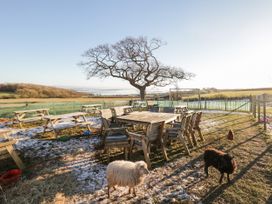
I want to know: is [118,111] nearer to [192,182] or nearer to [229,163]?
[192,182]

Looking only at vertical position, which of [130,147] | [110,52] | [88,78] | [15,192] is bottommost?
[15,192]

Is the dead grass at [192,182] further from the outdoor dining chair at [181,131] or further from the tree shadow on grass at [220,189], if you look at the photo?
the outdoor dining chair at [181,131]

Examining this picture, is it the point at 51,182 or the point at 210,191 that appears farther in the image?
the point at 51,182

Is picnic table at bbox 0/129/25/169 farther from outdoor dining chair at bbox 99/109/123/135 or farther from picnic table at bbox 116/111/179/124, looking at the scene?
picnic table at bbox 116/111/179/124

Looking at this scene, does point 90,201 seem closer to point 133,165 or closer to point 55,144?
point 133,165

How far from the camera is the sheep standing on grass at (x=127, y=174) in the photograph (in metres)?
3.57

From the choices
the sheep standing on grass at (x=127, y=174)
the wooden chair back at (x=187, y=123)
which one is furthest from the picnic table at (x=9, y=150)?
the wooden chair back at (x=187, y=123)

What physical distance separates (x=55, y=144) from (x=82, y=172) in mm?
2743

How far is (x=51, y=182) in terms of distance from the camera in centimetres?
432

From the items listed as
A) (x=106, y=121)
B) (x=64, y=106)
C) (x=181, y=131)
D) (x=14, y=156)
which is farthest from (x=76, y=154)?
(x=64, y=106)

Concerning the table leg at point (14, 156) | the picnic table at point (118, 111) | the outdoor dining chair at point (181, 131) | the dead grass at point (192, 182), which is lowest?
the dead grass at point (192, 182)

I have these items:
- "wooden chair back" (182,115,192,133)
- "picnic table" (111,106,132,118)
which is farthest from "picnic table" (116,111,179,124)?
"picnic table" (111,106,132,118)

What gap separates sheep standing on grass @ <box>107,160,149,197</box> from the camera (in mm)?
3568

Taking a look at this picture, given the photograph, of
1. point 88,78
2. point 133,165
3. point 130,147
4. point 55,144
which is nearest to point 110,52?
point 88,78
